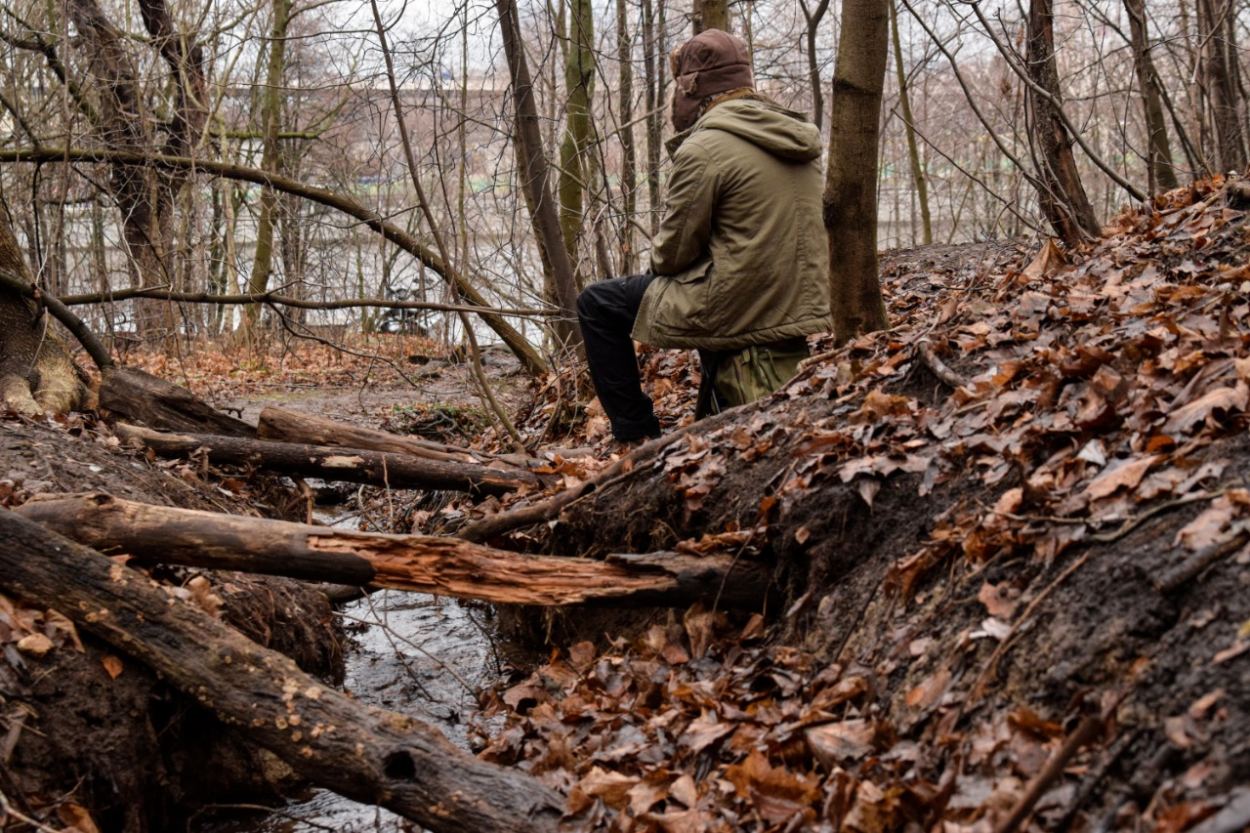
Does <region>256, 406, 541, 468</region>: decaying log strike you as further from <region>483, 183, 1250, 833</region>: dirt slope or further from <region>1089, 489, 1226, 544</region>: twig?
<region>1089, 489, 1226, 544</region>: twig

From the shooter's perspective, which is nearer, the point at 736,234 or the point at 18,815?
the point at 18,815

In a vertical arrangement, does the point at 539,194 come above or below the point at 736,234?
above

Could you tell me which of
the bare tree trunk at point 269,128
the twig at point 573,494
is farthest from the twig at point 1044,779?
the bare tree trunk at point 269,128

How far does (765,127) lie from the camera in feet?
18.7

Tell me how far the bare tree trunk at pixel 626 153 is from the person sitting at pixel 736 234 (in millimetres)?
3203

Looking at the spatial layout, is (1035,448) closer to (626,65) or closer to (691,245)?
(691,245)

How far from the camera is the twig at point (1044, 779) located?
221 cm

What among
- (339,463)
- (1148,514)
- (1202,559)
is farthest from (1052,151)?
(1202,559)

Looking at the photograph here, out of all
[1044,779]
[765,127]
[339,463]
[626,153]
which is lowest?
[1044,779]

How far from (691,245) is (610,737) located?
272cm

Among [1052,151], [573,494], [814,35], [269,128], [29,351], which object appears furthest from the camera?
[269,128]

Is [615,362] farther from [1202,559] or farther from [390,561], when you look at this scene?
[1202,559]

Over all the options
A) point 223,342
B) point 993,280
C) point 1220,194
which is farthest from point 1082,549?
point 223,342

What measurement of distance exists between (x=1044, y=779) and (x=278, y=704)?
264 cm
